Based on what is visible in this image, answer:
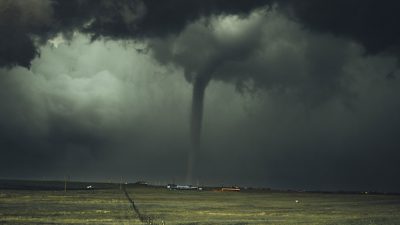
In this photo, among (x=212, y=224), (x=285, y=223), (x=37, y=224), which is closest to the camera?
(x=37, y=224)

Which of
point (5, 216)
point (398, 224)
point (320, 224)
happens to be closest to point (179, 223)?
point (320, 224)

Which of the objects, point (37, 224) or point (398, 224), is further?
point (398, 224)

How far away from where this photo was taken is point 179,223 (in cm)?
6531

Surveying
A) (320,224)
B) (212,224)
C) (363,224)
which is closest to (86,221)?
(212,224)

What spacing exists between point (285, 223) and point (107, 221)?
2376 centimetres

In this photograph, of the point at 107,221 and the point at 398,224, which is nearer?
the point at 107,221

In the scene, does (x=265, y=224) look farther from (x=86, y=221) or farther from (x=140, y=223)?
(x=86, y=221)

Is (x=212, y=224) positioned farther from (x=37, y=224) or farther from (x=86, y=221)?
(x=37, y=224)

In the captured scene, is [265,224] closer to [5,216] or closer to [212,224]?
[212,224]

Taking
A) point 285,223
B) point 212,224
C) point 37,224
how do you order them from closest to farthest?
→ point 37,224 < point 212,224 < point 285,223

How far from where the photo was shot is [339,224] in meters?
69.4

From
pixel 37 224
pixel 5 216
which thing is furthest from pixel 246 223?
pixel 5 216

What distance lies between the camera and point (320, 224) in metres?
68.3

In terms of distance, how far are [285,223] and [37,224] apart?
32.1 m
